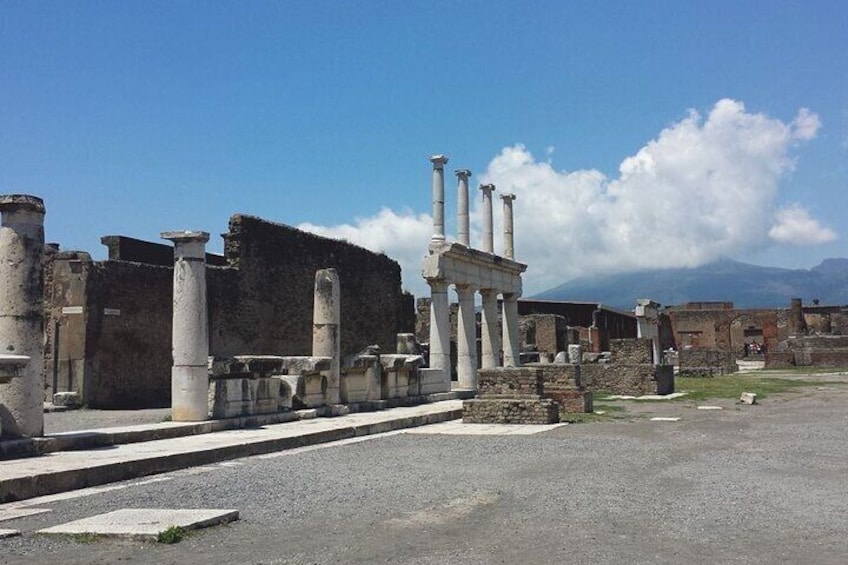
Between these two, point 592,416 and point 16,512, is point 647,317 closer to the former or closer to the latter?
point 592,416

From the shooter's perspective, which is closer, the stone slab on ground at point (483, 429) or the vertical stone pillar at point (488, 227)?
the stone slab on ground at point (483, 429)

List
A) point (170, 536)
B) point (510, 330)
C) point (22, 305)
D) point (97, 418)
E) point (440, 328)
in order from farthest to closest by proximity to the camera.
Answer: point (510, 330)
point (440, 328)
point (97, 418)
point (22, 305)
point (170, 536)

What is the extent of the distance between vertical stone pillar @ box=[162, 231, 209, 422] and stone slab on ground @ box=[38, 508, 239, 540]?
5.76 metres

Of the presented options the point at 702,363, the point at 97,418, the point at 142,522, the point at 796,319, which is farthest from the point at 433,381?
the point at 796,319

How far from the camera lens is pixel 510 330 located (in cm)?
2631

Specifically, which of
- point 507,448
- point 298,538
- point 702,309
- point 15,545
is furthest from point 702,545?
point 702,309

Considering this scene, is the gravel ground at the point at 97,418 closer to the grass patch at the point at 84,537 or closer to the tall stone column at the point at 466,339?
the grass patch at the point at 84,537

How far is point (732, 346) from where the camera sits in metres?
62.8

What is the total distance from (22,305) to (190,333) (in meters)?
3.15

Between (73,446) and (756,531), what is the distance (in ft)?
25.2

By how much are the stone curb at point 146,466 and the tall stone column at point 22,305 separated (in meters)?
1.49

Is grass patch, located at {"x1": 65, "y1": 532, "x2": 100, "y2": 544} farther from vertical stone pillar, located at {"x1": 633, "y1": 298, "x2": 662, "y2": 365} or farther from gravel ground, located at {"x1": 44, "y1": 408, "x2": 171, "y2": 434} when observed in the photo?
vertical stone pillar, located at {"x1": 633, "y1": 298, "x2": 662, "y2": 365}

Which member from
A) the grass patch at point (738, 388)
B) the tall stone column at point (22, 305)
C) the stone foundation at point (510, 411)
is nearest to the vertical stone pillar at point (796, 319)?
the grass patch at point (738, 388)

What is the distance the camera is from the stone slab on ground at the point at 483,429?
44.6ft
